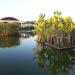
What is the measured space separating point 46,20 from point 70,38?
8602mm

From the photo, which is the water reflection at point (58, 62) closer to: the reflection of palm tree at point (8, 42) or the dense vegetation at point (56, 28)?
the dense vegetation at point (56, 28)

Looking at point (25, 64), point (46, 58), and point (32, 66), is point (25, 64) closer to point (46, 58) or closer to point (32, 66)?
point (32, 66)

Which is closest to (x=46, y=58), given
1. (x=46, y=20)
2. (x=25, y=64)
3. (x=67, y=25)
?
(x=25, y=64)

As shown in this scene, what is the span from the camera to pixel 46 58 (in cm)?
2019

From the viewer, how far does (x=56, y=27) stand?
28.5 metres

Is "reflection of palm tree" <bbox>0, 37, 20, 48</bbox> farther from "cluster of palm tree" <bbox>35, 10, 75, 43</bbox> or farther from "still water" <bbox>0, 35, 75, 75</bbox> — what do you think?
"still water" <bbox>0, 35, 75, 75</bbox>

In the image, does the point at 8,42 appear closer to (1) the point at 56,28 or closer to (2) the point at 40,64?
(1) the point at 56,28

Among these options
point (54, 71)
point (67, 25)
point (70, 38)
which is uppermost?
point (67, 25)

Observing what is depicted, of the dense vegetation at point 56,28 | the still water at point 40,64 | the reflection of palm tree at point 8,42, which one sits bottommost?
the still water at point 40,64

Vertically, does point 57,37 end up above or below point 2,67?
above

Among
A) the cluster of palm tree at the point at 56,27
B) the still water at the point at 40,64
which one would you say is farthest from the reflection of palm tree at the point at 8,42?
the still water at the point at 40,64

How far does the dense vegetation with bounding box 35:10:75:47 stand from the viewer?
26444 millimetres

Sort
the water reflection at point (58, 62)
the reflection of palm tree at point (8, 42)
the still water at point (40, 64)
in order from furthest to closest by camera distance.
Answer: the reflection of palm tree at point (8, 42) < the water reflection at point (58, 62) < the still water at point (40, 64)

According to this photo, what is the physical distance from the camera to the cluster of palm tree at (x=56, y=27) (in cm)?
2666
